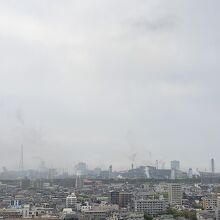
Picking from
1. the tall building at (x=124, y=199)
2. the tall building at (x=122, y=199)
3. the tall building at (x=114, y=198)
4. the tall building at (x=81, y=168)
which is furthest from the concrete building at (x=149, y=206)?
the tall building at (x=81, y=168)

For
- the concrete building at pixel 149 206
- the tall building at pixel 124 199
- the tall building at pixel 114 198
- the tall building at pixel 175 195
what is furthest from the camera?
the tall building at pixel 175 195

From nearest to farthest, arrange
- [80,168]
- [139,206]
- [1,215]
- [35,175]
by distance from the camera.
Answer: [1,215]
[139,206]
[35,175]
[80,168]

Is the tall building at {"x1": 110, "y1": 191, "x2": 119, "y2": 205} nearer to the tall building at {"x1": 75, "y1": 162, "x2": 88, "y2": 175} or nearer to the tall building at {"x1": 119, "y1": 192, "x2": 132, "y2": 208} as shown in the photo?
the tall building at {"x1": 119, "y1": 192, "x2": 132, "y2": 208}

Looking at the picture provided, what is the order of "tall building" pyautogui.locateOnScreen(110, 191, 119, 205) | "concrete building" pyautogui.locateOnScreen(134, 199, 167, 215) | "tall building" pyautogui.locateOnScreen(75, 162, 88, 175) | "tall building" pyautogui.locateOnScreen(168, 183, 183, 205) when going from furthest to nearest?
"tall building" pyautogui.locateOnScreen(75, 162, 88, 175), "tall building" pyautogui.locateOnScreen(168, 183, 183, 205), "tall building" pyautogui.locateOnScreen(110, 191, 119, 205), "concrete building" pyautogui.locateOnScreen(134, 199, 167, 215)

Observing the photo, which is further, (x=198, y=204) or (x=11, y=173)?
(x=11, y=173)

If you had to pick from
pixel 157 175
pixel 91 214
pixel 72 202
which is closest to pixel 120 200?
pixel 72 202

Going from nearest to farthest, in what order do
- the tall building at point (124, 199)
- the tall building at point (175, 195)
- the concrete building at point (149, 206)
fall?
the concrete building at point (149, 206), the tall building at point (124, 199), the tall building at point (175, 195)

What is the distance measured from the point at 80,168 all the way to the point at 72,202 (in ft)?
173

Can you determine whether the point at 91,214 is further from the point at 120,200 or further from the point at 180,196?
the point at 180,196

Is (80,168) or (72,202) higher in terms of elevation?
(80,168)

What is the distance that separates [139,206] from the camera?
23016 millimetres

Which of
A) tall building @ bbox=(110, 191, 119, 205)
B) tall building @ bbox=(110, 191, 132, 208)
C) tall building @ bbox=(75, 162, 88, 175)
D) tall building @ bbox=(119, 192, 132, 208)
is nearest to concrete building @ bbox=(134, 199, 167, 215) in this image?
tall building @ bbox=(110, 191, 132, 208)

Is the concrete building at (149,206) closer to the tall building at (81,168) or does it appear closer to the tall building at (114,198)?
the tall building at (114,198)

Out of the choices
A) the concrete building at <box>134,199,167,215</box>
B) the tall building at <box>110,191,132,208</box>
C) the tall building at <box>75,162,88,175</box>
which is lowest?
the concrete building at <box>134,199,167,215</box>
